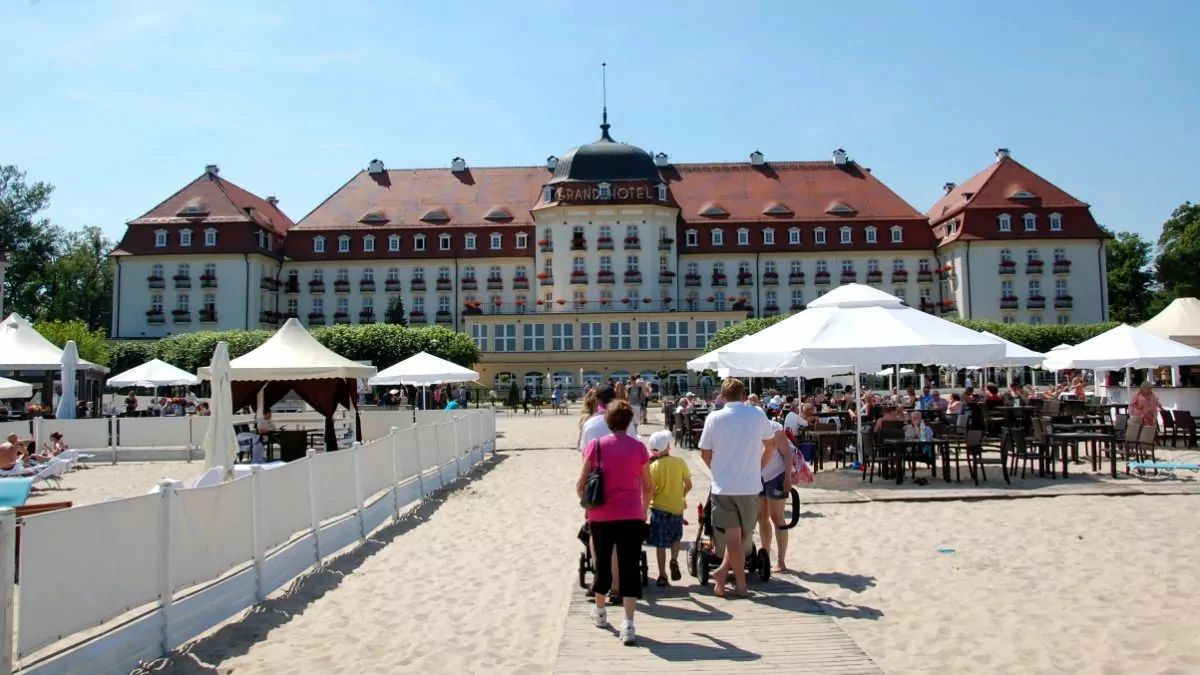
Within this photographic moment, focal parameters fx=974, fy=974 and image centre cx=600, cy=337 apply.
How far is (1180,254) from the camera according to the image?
210 feet

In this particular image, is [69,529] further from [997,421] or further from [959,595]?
[997,421]

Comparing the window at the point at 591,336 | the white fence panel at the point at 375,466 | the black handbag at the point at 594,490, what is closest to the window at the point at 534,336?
the window at the point at 591,336

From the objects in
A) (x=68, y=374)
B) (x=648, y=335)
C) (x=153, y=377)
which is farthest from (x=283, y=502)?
(x=648, y=335)

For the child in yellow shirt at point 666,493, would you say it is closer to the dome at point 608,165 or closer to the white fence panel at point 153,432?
the white fence panel at point 153,432

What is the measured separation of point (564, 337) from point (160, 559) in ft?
171

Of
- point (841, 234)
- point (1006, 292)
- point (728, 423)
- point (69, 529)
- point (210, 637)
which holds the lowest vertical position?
point (210, 637)

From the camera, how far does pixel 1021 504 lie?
11320 mm

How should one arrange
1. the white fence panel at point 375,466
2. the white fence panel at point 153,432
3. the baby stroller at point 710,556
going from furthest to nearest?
the white fence panel at point 153,432
the white fence panel at point 375,466
the baby stroller at point 710,556

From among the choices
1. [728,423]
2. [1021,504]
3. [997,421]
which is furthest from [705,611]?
[997,421]

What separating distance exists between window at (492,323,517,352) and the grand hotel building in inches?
4.7

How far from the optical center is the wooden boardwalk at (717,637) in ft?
18.1

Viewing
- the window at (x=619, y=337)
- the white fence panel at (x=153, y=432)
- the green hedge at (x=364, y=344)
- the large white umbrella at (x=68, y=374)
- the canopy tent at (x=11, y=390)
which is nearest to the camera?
the canopy tent at (x=11, y=390)

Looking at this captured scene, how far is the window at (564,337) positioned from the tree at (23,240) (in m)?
37.6

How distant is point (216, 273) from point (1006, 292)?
158ft
